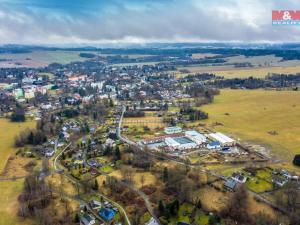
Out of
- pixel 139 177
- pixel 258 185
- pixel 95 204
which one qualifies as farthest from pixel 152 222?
pixel 258 185

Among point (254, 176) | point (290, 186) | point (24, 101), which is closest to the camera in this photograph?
point (290, 186)

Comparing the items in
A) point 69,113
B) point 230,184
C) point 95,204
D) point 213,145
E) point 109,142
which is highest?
point 69,113

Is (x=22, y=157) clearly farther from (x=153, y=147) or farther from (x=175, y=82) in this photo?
(x=175, y=82)

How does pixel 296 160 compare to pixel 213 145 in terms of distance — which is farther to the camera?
pixel 213 145

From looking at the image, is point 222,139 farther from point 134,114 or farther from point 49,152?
point 49,152

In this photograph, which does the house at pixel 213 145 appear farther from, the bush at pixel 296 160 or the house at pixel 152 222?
the house at pixel 152 222

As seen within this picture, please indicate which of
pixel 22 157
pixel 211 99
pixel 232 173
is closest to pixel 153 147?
pixel 232 173

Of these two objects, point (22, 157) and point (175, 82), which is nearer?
point (22, 157)

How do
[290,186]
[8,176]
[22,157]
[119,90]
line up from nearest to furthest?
[290,186]
[8,176]
[22,157]
[119,90]
